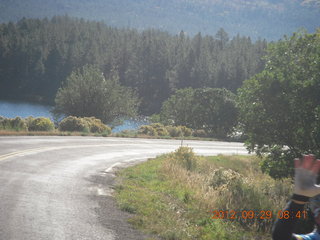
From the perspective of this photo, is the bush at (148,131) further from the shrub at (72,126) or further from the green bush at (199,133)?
the green bush at (199,133)

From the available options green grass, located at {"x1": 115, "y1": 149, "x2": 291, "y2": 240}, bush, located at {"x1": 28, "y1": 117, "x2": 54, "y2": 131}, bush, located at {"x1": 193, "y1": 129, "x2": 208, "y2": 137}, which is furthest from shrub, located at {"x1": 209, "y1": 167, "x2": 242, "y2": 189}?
bush, located at {"x1": 193, "y1": 129, "x2": 208, "y2": 137}

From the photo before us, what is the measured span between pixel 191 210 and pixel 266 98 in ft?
23.9

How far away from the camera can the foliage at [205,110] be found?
43969 millimetres

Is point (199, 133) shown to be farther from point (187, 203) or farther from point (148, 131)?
point (187, 203)

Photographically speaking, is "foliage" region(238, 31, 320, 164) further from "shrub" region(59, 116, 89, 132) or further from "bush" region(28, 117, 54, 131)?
"shrub" region(59, 116, 89, 132)

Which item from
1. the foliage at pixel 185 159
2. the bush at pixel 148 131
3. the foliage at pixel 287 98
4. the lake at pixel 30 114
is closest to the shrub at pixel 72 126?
the bush at pixel 148 131

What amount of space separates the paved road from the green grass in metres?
0.55

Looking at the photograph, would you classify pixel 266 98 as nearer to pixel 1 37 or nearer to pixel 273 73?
pixel 273 73

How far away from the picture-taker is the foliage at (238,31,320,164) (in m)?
15.8

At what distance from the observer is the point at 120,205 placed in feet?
36.1

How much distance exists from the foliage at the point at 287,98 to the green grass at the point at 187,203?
2.14 meters

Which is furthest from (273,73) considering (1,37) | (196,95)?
(1,37)

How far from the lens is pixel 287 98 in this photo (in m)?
16.0

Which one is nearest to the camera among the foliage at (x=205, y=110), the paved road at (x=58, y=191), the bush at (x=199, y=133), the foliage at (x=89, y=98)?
the paved road at (x=58, y=191)
